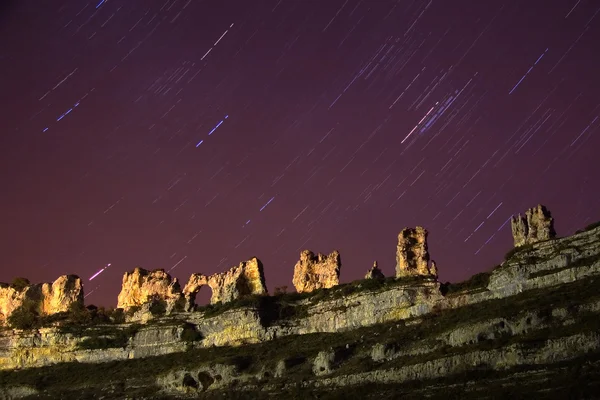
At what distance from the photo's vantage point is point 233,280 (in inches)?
5586

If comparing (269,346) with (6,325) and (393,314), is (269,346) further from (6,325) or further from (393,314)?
(6,325)

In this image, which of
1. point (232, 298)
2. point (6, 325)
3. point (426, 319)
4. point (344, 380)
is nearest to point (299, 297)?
point (232, 298)

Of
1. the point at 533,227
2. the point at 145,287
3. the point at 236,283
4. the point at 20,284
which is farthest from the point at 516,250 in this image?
the point at 20,284

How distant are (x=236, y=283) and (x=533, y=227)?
50.0m

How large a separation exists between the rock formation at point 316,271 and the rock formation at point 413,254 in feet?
53.5

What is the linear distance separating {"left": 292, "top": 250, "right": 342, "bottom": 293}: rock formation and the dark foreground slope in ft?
60.3

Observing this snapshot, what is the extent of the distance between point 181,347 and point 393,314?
34157 millimetres

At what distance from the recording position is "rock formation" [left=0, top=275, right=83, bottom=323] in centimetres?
15762

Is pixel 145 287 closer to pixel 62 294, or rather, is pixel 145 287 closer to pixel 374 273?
pixel 62 294

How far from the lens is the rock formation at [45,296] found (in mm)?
157625

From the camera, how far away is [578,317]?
7862cm

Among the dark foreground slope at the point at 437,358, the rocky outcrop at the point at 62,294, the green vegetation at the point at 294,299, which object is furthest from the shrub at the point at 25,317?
the green vegetation at the point at 294,299

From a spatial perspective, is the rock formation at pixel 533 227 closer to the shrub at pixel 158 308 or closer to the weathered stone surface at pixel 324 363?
the weathered stone surface at pixel 324 363

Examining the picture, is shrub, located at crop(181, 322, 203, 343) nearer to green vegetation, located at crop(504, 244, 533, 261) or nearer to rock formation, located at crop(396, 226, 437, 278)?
rock formation, located at crop(396, 226, 437, 278)
